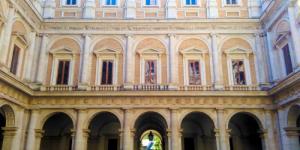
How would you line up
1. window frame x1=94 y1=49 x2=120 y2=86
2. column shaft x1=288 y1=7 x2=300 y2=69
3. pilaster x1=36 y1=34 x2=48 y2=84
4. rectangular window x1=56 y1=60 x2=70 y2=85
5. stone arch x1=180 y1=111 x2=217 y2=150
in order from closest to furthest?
column shaft x1=288 y1=7 x2=300 y2=69 → pilaster x1=36 y1=34 x2=48 y2=84 → rectangular window x1=56 y1=60 x2=70 y2=85 → window frame x1=94 y1=49 x2=120 y2=86 → stone arch x1=180 y1=111 x2=217 y2=150

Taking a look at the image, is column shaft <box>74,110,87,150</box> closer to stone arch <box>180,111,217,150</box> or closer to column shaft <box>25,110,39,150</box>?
column shaft <box>25,110,39,150</box>

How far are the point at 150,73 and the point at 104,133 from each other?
595 cm

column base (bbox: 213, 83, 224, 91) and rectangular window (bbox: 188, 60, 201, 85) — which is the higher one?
rectangular window (bbox: 188, 60, 201, 85)

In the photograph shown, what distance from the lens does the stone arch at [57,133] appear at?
20719 mm

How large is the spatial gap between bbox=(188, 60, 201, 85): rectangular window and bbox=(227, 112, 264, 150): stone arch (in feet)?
12.6

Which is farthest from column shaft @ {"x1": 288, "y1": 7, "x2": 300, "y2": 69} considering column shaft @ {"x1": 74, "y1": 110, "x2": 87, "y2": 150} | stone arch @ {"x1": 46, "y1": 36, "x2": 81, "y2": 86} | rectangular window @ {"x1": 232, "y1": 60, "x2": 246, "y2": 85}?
stone arch @ {"x1": 46, "y1": 36, "x2": 81, "y2": 86}

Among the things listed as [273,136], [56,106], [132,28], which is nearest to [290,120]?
[273,136]

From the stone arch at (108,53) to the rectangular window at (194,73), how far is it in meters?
4.86

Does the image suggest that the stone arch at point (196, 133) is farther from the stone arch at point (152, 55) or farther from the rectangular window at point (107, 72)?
the rectangular window at point (107, 72)

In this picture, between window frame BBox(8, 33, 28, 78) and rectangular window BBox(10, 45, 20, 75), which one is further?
rectangular window BBox(10, 45, 20, 75)

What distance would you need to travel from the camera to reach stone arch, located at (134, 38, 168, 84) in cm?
2016

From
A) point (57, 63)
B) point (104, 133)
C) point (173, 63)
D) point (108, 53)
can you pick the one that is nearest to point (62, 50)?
point (57, 63)

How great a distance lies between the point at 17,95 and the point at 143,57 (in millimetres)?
8589

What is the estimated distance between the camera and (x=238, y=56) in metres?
20.6
